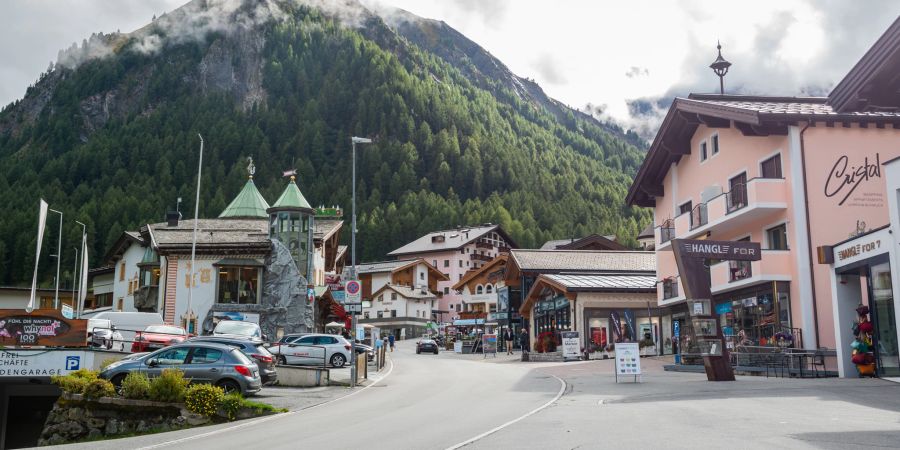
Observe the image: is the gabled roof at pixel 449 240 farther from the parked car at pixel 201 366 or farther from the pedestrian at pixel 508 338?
the parked car at pixel 201 366

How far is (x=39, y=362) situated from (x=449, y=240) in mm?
107469

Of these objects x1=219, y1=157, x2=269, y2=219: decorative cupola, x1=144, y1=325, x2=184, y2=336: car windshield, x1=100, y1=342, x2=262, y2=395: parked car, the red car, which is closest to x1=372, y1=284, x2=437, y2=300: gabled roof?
x1=219, y1=157, x2=269, y2=219: decorative cupola

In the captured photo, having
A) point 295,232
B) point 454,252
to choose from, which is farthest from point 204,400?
point 454,252

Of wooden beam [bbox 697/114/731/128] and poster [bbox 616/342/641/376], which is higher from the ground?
wooden beam [bbox 697/114/731/128]

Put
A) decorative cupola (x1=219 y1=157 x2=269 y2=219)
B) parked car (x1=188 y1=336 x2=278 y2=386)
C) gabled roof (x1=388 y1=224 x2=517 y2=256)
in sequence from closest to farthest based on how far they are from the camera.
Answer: parked car (x1=188 y1=336 x2=278 y2=386)
decorative cupola (x1=219 y1=157 x2=269 y2=219)
gabled roof (x1=388 y1=224 x2=517 y2=256)

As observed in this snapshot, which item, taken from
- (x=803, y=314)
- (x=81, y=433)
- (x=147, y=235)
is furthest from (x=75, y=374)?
(x=147, y=235)

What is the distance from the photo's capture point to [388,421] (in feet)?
58.2

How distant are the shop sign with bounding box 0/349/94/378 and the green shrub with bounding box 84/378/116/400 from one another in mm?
5228

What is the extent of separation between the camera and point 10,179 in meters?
163

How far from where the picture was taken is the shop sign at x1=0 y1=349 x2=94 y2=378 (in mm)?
26047

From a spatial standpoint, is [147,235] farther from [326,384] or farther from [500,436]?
[500,436]

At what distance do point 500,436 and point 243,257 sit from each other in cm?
4147

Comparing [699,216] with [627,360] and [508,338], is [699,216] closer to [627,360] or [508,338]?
[627,360]

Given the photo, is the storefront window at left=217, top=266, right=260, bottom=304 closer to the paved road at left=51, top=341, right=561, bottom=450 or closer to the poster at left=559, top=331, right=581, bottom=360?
the poster at left=559, top=331, right=581, bottom=360
